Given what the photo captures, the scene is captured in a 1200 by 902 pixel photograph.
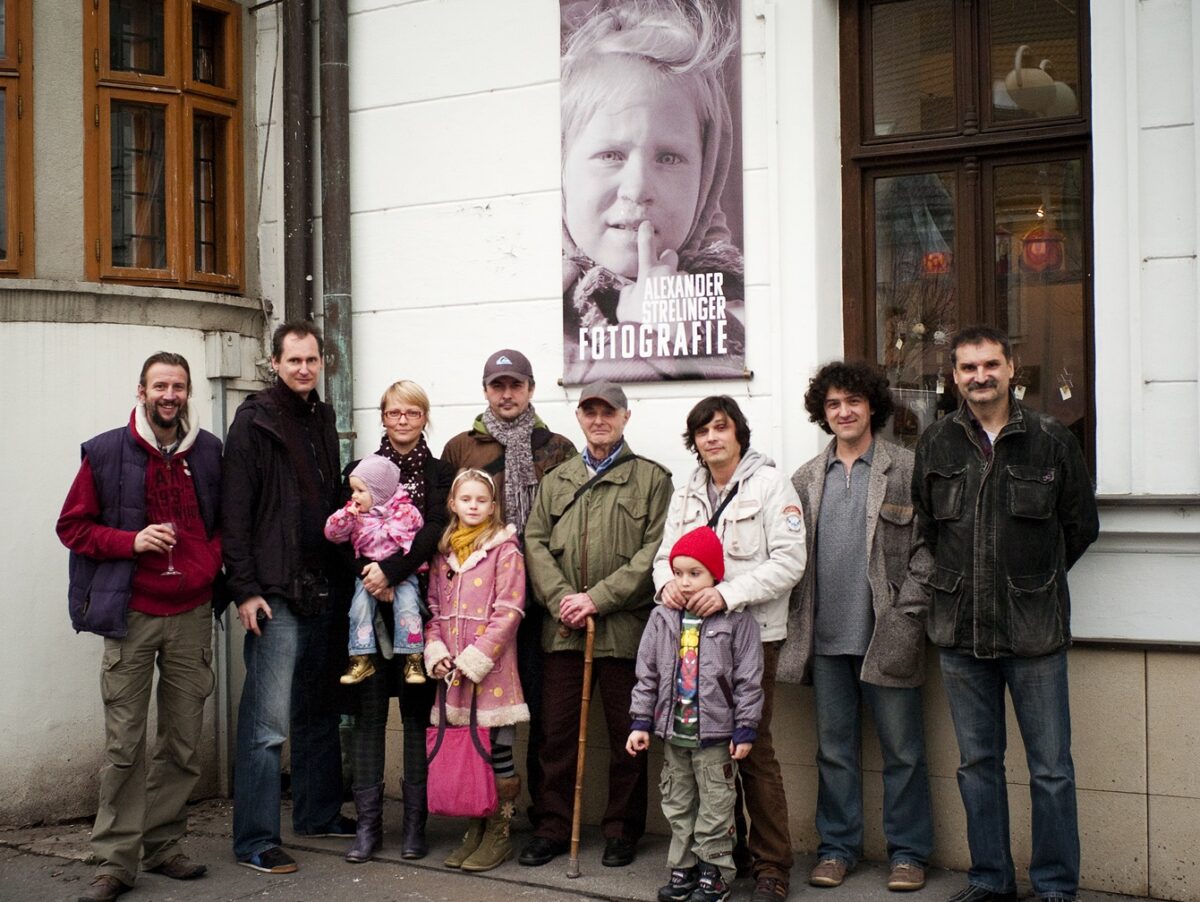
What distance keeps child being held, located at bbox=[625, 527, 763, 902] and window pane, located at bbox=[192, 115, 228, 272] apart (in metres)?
3.41

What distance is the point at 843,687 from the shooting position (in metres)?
5.40

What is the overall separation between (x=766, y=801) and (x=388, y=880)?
1584mm

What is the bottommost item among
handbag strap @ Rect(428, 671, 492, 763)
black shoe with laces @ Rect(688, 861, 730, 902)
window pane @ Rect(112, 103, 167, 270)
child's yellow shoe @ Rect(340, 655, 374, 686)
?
black shoe with laces @ Rect(688, 861, 730, 902)

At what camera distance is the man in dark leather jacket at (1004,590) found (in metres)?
4.79

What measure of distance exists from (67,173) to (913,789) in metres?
4.86

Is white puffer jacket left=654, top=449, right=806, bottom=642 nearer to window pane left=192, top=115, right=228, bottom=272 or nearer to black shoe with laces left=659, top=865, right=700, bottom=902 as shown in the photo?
black shoe with laces left=659, top=865, right=700, bottom=902

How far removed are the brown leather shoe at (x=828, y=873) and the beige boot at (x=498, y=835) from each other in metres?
1.25

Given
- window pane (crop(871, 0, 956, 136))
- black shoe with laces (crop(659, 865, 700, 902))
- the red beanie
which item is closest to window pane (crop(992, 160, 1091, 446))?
window pane (crop(871, 0, 956, 136))

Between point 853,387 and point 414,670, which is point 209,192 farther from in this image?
point 853,387

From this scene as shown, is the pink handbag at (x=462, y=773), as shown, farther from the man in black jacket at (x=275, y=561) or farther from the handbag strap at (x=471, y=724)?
the man in black jacket at (x=275, y=561)

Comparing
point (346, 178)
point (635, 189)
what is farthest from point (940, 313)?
point (346, 178)

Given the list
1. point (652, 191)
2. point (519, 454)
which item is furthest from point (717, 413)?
point (652, 191)

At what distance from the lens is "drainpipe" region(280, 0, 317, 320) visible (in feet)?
23.3

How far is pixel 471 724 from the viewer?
5.55 meters
